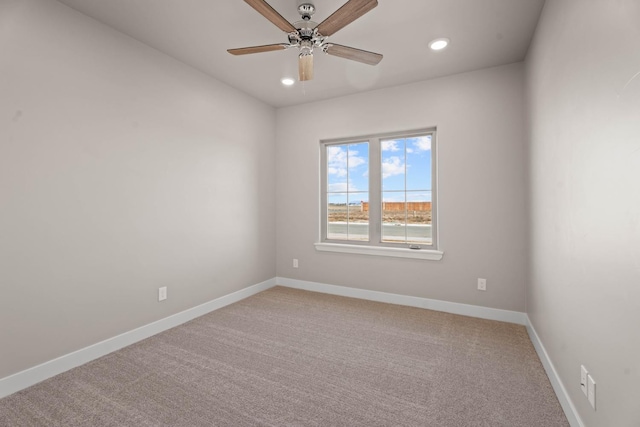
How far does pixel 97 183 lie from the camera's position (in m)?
2.34

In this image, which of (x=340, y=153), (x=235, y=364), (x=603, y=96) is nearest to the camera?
(x=603, y=96)

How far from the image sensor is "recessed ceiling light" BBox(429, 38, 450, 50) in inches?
102

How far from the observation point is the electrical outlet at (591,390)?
134 centimetres

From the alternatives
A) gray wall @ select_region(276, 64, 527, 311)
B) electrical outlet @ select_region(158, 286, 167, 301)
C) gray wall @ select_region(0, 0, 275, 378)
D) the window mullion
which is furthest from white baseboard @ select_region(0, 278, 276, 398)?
the window mullion

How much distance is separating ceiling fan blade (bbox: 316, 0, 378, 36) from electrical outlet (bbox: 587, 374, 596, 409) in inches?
86.5

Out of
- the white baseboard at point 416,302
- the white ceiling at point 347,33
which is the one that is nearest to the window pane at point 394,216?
the white baseboard at point 416,302

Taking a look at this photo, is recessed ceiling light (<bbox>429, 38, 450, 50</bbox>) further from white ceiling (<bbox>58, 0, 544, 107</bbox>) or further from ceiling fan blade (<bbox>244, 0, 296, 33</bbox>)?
ceiling fan blade (<bbox>244, 0, 296, 33</bbox>)

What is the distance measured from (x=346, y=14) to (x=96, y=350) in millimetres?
3037

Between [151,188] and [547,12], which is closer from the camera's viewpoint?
[547,12]

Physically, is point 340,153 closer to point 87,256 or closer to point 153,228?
point 153,228

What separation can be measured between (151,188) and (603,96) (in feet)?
10.4

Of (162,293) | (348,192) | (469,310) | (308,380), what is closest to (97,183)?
(162,293)

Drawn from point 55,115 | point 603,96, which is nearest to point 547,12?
point 603,96

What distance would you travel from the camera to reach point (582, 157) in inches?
58.7
